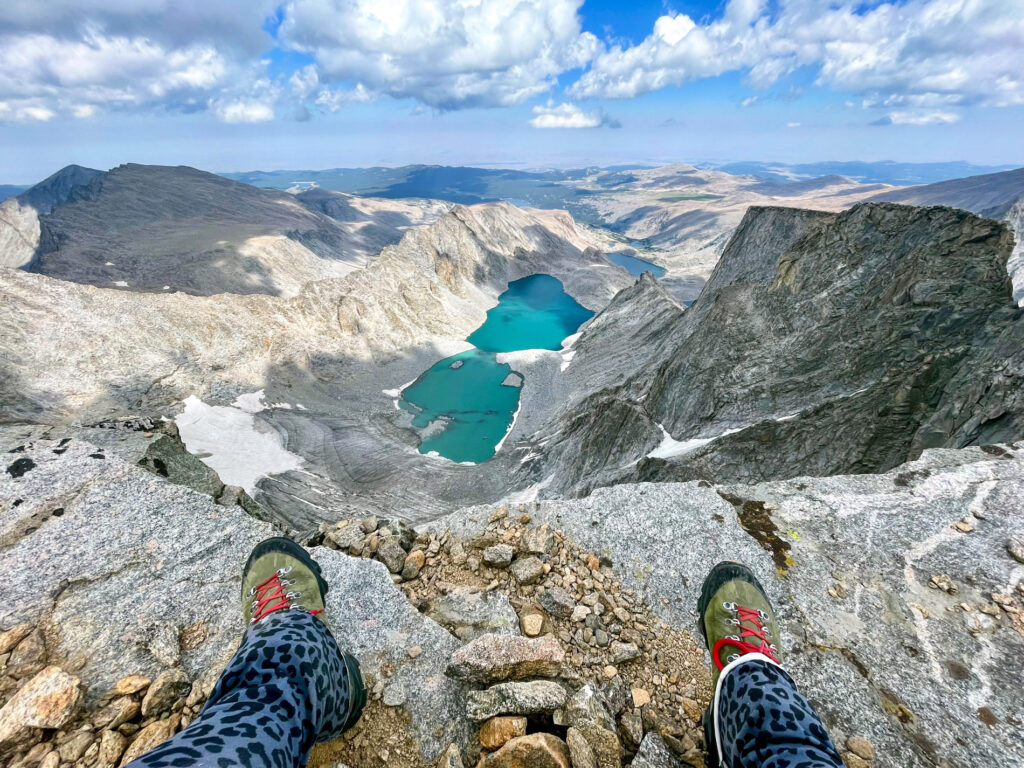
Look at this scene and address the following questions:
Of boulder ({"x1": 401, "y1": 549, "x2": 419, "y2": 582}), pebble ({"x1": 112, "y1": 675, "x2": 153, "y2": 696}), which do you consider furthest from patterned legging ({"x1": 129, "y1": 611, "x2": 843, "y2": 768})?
boulder ({"x1": 401, "y1": 549, "x2": 419, "y2": 582})

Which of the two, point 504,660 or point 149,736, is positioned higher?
point 504,660

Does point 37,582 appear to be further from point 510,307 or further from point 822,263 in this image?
point 510,307

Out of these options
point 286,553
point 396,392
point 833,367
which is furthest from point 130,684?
point 396,392

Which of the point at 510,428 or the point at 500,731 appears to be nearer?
the point at 500,731

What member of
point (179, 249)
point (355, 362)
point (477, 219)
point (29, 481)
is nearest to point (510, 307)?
point (477, 219)

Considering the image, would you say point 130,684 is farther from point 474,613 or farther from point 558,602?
point 558,602

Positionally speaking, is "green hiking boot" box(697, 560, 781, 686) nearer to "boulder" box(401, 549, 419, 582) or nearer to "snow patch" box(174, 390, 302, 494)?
"boulder" box(401, 549, 419, 582)

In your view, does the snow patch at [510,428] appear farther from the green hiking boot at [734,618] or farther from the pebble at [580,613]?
the green hiking boot at [734,618]
